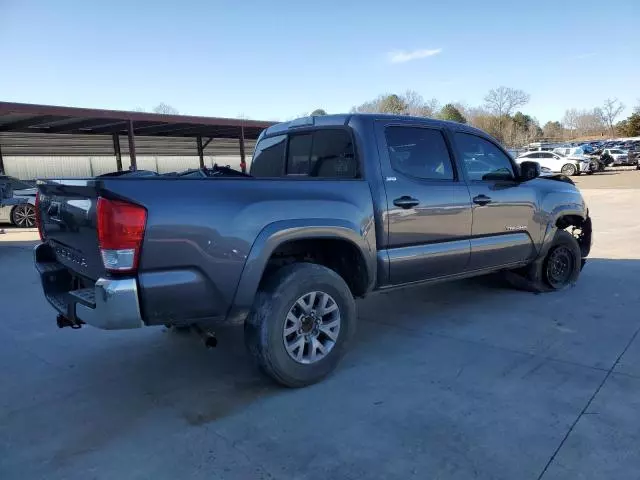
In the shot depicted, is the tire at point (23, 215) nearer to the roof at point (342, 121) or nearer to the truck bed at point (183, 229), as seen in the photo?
the roof at point (342, 121)

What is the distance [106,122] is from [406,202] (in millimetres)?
17054

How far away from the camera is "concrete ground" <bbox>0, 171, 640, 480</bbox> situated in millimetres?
2754

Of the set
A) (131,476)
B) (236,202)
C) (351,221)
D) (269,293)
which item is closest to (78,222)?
(236,202)

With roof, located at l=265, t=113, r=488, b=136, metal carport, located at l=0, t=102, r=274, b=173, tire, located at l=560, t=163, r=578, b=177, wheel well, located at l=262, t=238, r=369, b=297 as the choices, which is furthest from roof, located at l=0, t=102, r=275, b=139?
tire, located at l=560, t=163, r=578, b=177

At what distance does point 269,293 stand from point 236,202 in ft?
2.23

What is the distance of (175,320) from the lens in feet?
10.4

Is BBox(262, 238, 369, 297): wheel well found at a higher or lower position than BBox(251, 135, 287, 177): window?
lower

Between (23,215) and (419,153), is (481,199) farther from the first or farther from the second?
(23,215)

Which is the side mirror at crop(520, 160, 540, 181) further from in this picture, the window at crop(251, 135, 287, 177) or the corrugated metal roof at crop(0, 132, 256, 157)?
the corrugated metal roof at crop(0, 132, 256, 157)

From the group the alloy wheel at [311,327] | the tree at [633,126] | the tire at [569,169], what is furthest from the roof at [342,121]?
the tree at [633,126]

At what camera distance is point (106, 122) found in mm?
18531

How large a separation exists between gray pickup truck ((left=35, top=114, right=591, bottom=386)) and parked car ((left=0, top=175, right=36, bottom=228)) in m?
11.9

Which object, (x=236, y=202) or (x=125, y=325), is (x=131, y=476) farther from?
(x=236, y=202)

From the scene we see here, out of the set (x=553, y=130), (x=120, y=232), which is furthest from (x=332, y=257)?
(x=553, y=130)
